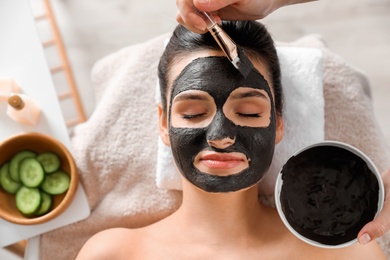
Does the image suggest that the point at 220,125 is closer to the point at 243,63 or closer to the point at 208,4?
the point at 243,63

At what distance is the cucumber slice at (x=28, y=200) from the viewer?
4.83 feet

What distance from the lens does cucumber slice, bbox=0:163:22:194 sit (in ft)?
4.93

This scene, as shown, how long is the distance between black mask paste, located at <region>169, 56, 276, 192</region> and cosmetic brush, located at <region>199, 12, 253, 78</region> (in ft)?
0.15

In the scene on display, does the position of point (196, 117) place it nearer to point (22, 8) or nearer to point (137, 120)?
point (137, 120)

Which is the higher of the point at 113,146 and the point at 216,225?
the point at 113,146

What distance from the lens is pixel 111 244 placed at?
4.59 feet

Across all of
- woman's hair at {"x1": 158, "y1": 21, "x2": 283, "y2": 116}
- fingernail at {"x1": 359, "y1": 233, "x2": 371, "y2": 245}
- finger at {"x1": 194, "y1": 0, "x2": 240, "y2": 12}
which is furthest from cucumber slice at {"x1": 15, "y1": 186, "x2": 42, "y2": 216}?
fingernail at {"x1": 359, "y1": 233, "x2": 371, "y2": 245}

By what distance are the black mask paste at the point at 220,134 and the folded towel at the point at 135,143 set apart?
36 cm

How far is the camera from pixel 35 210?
4.84ft

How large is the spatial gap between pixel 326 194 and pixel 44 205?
0.84 m

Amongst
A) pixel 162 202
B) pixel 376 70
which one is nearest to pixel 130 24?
pixel 162 202

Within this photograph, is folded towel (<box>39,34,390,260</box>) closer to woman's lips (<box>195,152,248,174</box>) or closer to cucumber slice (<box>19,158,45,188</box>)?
cucumber slice (<box>19,158,45,188</box>)

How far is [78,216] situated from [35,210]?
5.3 inches

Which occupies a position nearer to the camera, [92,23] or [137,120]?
[137,120]
